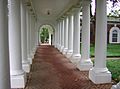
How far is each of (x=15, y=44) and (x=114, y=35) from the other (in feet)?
131

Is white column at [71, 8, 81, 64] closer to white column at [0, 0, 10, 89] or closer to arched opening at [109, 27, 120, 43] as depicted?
white column at [0, 0, 10, 89]

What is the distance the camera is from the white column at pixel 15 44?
837cm

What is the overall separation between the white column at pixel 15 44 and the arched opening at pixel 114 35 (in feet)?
126

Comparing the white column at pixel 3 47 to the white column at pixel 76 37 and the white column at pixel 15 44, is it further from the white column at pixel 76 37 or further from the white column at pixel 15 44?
the white column at pixel 76 37

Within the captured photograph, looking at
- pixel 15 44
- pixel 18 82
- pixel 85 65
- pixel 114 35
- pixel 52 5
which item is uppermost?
pixel 52 5

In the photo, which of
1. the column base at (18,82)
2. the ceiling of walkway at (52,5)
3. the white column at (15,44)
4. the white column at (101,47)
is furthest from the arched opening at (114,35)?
the column base at (18,82)

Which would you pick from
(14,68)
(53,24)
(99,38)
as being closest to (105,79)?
(99,38)

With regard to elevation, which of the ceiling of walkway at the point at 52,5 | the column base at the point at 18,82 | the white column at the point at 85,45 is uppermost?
the ceiling of walkway at the point at 52,5

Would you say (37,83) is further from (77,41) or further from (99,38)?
(77,41)

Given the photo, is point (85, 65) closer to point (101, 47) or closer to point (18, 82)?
point (101, 47)

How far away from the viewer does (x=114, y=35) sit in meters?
46.4

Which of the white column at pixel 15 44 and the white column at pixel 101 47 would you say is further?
the white column at pixel 101 47

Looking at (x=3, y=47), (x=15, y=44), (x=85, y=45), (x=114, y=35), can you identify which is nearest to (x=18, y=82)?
(x=15, y=44)

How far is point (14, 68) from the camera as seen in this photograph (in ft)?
27.9
